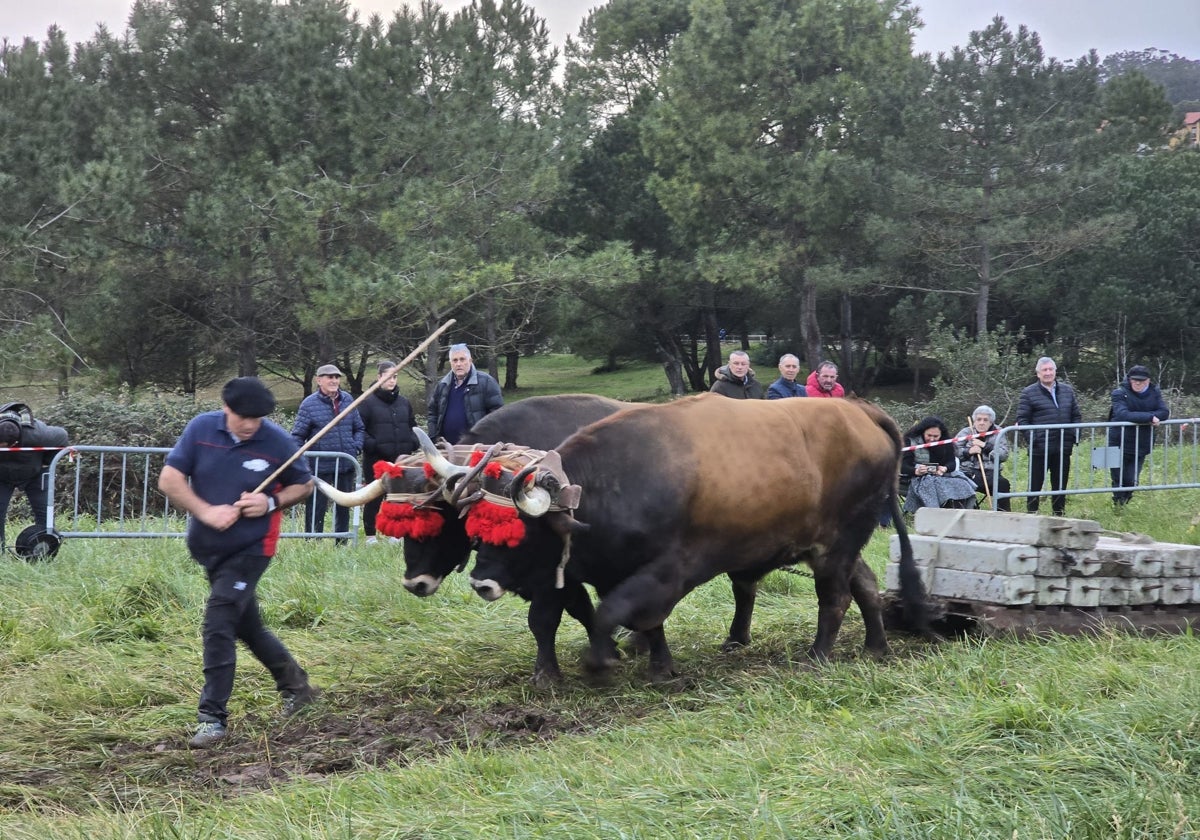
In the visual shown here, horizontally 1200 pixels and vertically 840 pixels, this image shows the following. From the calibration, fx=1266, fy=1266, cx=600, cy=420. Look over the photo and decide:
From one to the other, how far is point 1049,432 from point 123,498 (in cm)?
903

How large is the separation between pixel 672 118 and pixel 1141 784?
29.5 metres

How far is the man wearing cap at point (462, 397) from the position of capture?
1074 cm

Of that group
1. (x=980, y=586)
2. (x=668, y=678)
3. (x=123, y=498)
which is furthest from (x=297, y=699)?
(x=123, y=498)

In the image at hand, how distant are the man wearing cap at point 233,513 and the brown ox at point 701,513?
1054 mm

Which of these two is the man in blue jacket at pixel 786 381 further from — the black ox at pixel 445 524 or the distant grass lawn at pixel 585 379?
the distant grass lawn at pixel 585 379

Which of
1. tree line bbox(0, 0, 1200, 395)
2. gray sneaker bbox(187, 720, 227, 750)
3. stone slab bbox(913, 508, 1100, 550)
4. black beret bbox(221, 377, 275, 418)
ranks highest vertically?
tree line bbox(0, 0, 1200, 395)

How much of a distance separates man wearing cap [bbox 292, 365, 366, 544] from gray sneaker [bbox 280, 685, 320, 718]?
4218mm

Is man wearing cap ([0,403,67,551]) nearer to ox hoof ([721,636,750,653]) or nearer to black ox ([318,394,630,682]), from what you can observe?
black ox ([318,394,630,682])

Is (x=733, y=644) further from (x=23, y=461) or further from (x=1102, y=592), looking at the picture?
(x=23, y=461)

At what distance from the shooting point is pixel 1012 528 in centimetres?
762

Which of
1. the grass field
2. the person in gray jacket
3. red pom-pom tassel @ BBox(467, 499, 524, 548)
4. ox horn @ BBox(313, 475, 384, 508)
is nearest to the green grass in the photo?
the grass field

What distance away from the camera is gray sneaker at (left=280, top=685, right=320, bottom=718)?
21.2 ft

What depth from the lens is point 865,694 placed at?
6.08m

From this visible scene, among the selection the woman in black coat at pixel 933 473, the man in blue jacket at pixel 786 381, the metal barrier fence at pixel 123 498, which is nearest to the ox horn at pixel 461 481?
the metal barrier fence at pixel 123 498
